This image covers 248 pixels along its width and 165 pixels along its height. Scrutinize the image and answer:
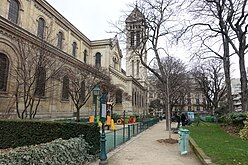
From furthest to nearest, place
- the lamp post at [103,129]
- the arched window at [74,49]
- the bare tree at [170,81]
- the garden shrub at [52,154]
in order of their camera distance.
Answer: the arched window at [74,49]
the bare tree at [170,81]
the lamp post at [103,129]
the garden shrub at [52,154]

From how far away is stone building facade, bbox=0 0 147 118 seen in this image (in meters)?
18.0

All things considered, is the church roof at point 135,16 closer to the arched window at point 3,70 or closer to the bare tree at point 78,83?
the bare tree at point 78,83

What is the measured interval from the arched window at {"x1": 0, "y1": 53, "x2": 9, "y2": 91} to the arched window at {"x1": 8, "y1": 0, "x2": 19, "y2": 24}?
7.37 metres

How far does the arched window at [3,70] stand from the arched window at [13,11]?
290 inches

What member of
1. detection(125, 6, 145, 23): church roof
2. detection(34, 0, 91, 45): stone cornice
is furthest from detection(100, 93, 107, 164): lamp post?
detection(34, 0, 91, 45): stone cornice

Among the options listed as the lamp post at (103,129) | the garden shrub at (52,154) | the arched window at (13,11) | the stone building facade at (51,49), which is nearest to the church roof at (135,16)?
the stone building facade at (51,49)

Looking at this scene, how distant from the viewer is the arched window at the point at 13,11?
75.9 feet

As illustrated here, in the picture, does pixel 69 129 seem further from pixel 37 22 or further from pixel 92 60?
pixel 92 60

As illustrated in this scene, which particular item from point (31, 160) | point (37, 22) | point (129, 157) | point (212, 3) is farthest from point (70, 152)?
point (37, 22)

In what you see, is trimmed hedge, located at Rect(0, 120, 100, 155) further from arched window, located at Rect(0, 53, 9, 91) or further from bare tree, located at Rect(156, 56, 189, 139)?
Result: arched window, located at Rect(0, 53, 9, 91)

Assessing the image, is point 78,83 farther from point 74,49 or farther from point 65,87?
point 74,49

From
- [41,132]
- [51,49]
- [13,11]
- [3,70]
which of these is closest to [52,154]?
[41,132]

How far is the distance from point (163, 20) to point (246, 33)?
7487mm

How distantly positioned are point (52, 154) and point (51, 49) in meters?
15.5
